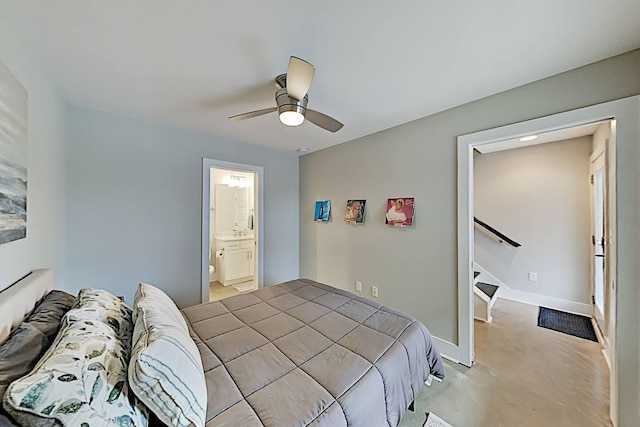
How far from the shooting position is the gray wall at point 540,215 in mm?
3336

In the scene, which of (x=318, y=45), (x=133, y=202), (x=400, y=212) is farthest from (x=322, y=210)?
(x=318, y=45)

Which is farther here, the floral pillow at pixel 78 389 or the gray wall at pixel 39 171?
the gray wall at pixel 39 171

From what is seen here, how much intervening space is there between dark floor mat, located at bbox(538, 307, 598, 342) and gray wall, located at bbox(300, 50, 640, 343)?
1672mm

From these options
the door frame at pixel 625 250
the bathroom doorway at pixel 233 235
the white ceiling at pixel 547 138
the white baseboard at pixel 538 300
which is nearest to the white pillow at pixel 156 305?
the bathroom doorway at pixel 233 235

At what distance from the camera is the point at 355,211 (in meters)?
3.25

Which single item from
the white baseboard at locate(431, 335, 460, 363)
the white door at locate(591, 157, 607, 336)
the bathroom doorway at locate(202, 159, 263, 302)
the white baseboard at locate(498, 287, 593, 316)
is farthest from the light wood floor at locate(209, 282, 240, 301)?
the white door at locate(591, 157, 607, 336)

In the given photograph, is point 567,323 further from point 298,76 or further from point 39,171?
point 39,171

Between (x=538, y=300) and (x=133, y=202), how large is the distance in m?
5.56

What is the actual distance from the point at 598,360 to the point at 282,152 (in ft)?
14.1

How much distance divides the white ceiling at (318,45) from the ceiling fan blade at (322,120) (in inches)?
10.2

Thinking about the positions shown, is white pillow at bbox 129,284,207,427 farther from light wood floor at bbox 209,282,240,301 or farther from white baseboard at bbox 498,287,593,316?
white baseboard at bbox 498,287,593,316

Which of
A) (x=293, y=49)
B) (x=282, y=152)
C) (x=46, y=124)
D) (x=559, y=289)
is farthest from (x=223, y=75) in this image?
(x=559, y=289)

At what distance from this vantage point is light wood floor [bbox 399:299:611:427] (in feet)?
5.46

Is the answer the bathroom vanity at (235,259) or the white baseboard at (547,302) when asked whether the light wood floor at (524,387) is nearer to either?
the white baseboard at (547,302)
